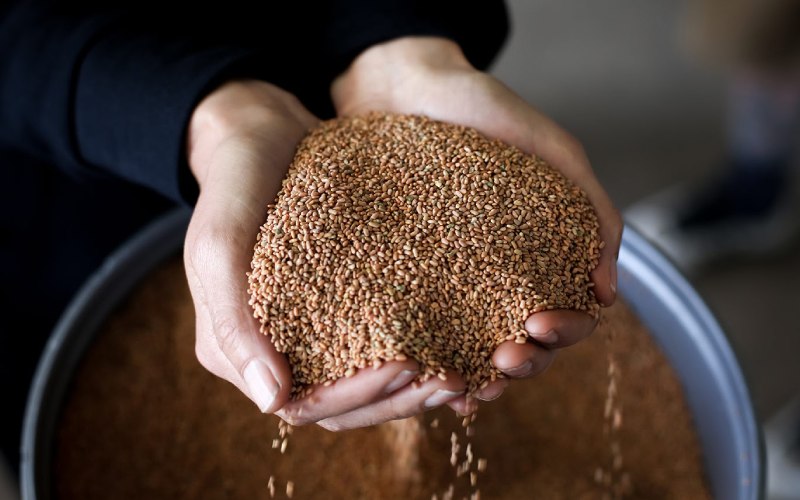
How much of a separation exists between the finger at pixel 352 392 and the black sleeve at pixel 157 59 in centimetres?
41

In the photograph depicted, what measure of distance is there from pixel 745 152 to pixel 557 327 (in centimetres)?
163

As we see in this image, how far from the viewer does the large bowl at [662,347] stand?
3.39 feet

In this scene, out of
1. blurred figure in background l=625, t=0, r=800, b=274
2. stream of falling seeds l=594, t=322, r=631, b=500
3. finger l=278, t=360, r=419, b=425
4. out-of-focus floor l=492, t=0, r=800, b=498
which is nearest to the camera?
finger l=278, t=360, r=419, b=425

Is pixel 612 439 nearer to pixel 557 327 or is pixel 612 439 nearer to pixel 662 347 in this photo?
pixel 662 347

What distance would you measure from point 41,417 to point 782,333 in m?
1.98

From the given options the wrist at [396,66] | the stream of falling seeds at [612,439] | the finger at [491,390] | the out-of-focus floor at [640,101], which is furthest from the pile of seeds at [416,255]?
the out-of-focus floor at [640,101]

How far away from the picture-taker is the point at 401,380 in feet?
2.80

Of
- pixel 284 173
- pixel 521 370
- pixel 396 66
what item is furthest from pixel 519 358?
pixel 396 66

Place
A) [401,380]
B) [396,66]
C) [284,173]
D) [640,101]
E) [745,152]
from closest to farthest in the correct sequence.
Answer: [401,380] → [284,173] → [396,66] → [745,152] → [640,101]

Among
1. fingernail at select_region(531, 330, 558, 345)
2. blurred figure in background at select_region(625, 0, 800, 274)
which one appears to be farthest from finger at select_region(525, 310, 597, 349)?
blurred figure in background at select_region(625, 0, 800, 274)

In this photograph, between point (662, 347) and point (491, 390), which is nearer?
point (491, 390)

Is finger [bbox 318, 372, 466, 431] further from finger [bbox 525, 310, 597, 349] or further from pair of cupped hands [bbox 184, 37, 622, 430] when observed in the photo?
finger [bbox 525, 310, 597, 349]

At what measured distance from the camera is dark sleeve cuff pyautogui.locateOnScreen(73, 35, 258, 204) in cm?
108

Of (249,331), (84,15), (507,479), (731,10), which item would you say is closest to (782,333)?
(731,10)
